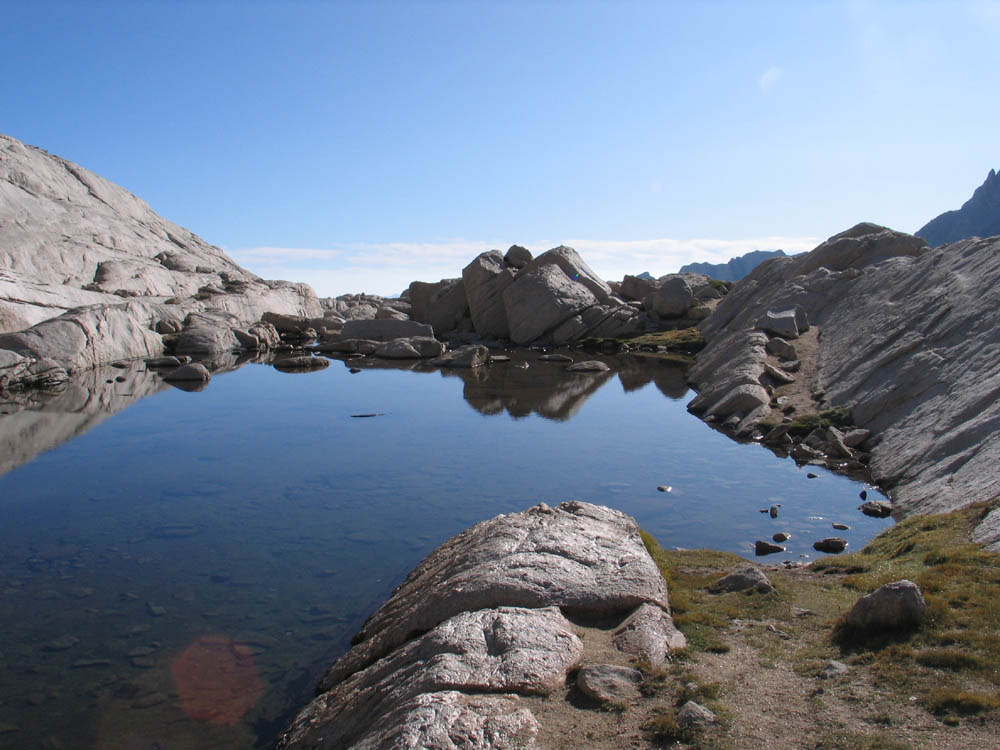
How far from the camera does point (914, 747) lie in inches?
271

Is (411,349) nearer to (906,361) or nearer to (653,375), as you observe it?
(653,375)

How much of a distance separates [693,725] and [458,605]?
4.27m

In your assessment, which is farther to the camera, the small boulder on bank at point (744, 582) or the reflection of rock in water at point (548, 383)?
the reflection of rock in water at point (548, 383)

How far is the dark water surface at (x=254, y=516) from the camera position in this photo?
11.5 m

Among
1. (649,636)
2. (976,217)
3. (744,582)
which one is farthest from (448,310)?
(976,217)

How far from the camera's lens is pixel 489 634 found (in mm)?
9406

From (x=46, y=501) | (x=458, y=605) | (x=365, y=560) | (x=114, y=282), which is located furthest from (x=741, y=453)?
(x=114, y=282)

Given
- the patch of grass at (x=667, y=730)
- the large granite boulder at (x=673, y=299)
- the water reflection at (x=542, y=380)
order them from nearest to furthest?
the patch of grass at (x=667, y=730) → the water reflection at (x=542, y=380) → the large granite boulder at (x=673, y=299)

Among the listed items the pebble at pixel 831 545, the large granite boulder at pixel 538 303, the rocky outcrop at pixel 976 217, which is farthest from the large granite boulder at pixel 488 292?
the rocky outcrop at pixel 976 217

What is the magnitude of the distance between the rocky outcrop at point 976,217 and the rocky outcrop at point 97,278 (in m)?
153

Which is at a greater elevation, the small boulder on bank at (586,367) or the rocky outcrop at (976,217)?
the rocky outcrop at (976,217)

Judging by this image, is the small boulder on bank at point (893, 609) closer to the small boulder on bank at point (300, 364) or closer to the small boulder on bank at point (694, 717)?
the small boulder on bank at point (694, 717)

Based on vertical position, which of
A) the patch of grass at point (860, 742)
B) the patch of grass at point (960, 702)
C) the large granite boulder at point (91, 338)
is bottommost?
the patch of grass at point (860, 742)

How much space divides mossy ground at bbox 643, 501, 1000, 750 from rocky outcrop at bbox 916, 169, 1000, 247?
176 metres
